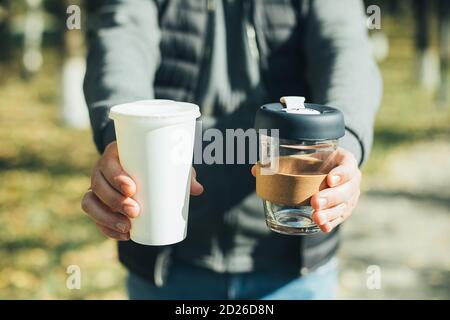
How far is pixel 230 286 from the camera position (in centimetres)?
215

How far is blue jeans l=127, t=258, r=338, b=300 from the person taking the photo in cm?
215

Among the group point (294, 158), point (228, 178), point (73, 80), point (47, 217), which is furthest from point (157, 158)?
point (73, 80)

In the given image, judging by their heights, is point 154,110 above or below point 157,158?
above

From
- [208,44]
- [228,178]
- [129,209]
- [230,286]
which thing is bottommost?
→ [230,286]

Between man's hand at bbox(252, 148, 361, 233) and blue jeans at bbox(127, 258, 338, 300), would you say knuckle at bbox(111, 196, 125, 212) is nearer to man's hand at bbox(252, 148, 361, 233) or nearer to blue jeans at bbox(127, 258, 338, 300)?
man's hand at bbox(252, 148, 361, 233)

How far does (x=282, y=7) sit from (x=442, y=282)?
3.77 m

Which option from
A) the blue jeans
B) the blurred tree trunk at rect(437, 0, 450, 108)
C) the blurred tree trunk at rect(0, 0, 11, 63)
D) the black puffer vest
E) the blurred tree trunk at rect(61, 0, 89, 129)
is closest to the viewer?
the black puffer vest

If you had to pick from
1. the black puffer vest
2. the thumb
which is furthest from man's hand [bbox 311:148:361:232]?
the black puffer vest

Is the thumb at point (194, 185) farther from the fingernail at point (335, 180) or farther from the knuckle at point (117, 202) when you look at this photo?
the fingernail at point (335, 180)

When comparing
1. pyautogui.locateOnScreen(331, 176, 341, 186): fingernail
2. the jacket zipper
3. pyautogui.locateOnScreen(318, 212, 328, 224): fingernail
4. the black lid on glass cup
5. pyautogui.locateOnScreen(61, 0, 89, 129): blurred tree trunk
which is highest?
the jacket zipper

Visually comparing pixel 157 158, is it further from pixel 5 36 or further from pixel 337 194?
pixel 5 36

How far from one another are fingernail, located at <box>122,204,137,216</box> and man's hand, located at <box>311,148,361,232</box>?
1.42 feet

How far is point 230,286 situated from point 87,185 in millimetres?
5565

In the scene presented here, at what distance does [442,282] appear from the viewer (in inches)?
201
